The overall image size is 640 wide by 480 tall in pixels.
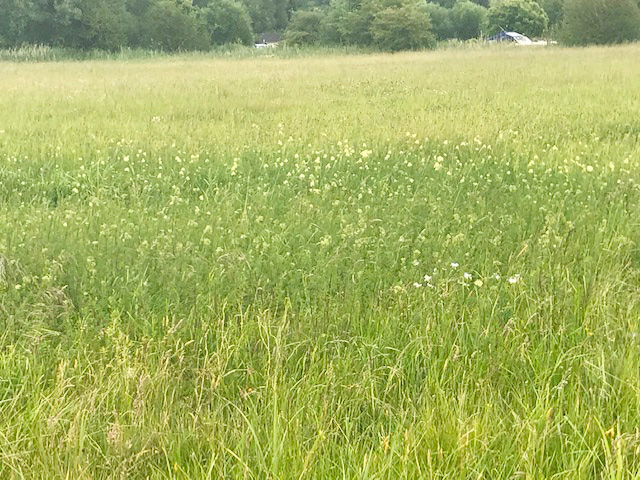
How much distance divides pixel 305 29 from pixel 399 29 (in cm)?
1242

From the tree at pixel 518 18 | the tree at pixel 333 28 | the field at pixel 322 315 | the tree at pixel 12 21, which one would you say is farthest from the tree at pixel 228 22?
the field at pixel 322 315

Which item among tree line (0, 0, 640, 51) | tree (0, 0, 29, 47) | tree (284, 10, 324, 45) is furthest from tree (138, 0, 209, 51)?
tree (0, 0, 29, 47)

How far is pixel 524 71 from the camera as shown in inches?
661

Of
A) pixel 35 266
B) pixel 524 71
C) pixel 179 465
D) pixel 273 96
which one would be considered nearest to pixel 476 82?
pixel 524 71

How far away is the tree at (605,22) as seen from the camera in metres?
32.4

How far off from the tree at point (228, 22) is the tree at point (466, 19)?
1322 inches

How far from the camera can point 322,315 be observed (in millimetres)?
2918

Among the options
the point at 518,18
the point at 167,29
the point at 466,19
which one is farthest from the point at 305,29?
the point at 466,19

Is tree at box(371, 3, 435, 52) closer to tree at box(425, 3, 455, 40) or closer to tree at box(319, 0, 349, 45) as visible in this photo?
tree at box(319, 0, 349, 45)

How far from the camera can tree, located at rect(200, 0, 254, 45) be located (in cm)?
5934

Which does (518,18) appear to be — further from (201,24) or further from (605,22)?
(605,22)

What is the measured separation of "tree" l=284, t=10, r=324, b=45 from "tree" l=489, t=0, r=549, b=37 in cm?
3017

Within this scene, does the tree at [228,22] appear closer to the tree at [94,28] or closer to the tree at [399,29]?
the tree at [94,28]

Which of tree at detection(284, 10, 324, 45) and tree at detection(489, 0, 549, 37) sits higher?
tree at detection(489, 0, 549, 37)
